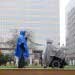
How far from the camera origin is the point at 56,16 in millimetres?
26562

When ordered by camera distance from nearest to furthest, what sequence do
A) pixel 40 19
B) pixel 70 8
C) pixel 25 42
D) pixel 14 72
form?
1. pixel 14 72
2. pixel 25 42
3. pixel 70 8
4. pixel 40 19

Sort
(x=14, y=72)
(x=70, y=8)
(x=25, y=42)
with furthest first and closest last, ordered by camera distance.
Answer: (x=70, y=8), (x=25, y=42), (x=14, y=72)

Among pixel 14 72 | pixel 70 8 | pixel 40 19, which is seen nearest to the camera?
pixel 14 72

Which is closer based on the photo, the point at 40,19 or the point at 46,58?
the point at 46,58

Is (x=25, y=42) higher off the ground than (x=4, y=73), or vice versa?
(x=25, y=42)

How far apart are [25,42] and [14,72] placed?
2.86ft

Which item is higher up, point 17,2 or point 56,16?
point 17,2

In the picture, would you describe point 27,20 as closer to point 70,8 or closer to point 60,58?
point 70,8

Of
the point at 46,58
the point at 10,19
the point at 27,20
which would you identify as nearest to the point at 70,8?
the point at 27,20

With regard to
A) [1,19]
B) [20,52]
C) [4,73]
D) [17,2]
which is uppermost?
[17,2]

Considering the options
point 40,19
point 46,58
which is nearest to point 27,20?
point 40,19

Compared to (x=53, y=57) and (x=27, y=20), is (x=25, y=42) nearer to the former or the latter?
(x=53, y=57)

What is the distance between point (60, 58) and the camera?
6.54 m

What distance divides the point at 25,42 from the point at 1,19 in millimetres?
19407
